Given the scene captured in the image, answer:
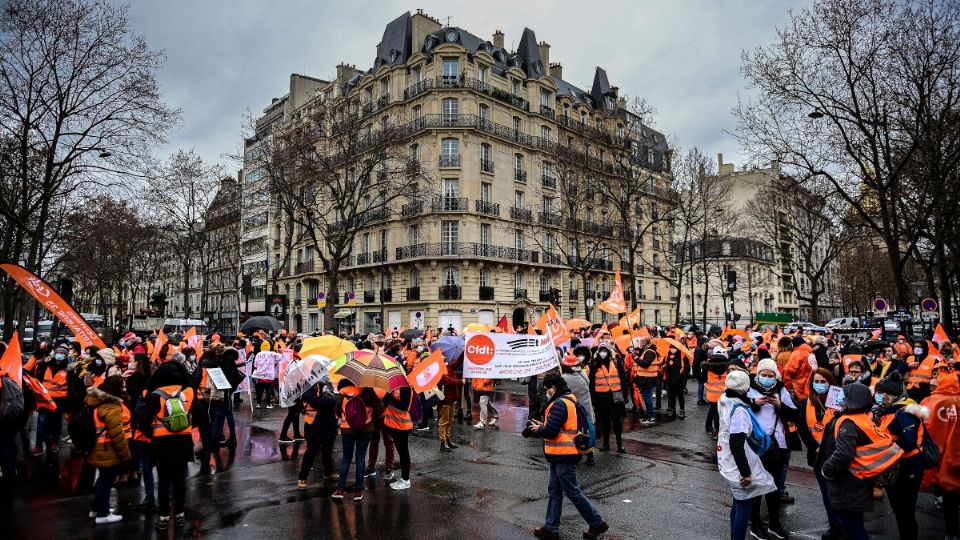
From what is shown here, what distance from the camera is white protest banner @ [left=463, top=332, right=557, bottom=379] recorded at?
8.72 meters

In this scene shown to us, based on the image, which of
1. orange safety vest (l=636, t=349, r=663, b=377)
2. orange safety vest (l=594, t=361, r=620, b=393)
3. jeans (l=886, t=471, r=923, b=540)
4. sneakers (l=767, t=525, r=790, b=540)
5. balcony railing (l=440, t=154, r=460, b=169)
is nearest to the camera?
jeans (l=886, t=471, r=923, b=540)

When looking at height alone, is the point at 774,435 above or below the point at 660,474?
above

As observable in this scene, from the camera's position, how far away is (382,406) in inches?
301

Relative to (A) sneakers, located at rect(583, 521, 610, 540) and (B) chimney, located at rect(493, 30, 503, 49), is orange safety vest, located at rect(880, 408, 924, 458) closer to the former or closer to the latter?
(A) sneakers, located at rect(583, 521, 610, 540)

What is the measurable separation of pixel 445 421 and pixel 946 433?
694 cm

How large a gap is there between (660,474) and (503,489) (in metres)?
2.45

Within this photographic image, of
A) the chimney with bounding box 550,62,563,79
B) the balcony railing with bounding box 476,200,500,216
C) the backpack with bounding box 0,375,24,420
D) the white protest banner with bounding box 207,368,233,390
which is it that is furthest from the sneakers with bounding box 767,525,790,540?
the chimney with bounding box 550,62,563,79

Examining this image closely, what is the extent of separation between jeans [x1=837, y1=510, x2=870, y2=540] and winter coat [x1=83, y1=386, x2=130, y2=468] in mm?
7115

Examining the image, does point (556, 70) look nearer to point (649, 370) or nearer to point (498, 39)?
point (498, 39)

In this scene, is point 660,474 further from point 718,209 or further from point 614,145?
point 718,209

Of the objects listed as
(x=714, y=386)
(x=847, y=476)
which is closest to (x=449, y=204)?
(x=714, y=386)

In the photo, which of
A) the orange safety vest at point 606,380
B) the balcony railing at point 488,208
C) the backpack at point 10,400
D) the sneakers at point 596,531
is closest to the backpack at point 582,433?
the sneakers at point 596,531

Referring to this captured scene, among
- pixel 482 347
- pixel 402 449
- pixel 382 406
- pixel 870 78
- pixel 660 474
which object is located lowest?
pixel 660 474

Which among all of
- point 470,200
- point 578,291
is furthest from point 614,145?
point 578,291
